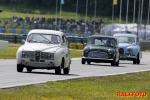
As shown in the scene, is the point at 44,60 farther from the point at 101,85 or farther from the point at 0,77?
the point at 101,85

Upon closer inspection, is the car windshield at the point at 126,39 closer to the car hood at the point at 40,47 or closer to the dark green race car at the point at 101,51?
the dark green race car at the point at 101,51

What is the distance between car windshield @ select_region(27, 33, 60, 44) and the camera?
83.1ft

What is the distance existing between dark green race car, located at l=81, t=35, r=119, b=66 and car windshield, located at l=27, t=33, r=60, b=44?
30.9 ft

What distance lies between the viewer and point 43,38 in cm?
2539

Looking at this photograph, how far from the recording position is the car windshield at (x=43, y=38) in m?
25.3

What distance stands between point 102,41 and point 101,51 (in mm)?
856

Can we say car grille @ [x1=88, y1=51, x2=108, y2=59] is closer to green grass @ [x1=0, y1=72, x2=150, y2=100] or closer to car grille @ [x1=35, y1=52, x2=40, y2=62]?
car grille @ [x1=35, y1=52, x2=40, y2=62]

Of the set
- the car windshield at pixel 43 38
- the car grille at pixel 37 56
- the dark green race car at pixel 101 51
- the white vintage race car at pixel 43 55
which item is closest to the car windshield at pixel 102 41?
the dark green race car at pixel 101 51

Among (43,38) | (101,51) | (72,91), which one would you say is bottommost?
(101,51)

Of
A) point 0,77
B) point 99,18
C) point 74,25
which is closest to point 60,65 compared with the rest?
point 0,77

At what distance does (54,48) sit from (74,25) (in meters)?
77.6

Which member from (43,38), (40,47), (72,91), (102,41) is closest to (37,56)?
(40,47)

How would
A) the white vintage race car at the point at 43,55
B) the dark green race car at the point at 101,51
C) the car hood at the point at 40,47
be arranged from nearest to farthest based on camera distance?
the white vintage race car at the point at 43,55 < the car hood at the point at 40,47 < the dark green race car at the point at 101,51

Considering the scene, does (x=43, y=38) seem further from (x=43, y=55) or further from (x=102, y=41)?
(x=102, y=41)
